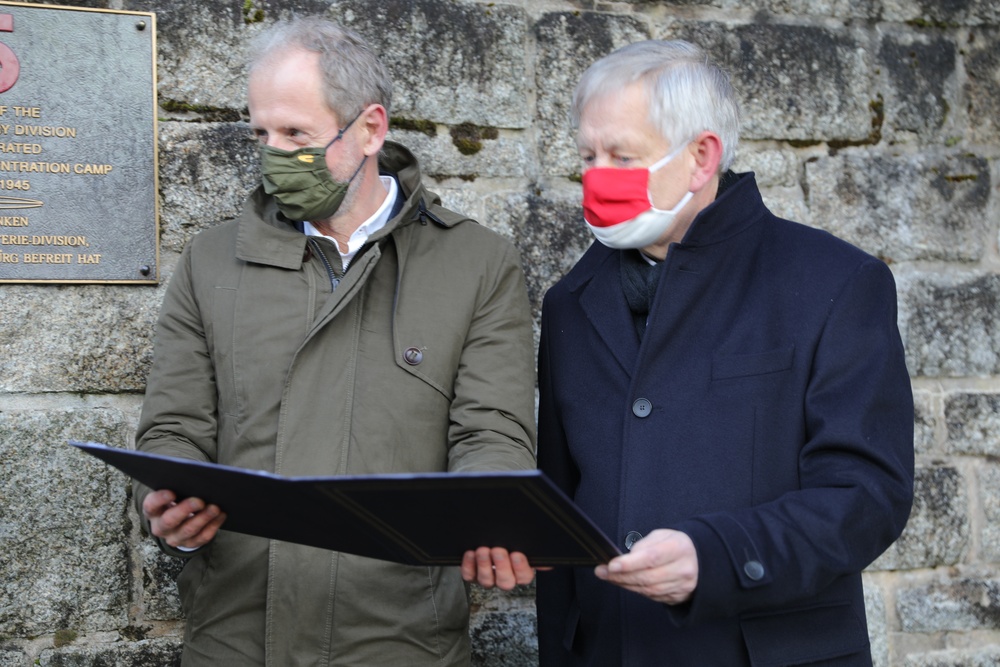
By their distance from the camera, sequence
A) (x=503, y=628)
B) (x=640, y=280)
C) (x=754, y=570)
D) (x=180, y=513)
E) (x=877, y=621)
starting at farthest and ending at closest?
(x=877, y=621) < (x=503, y=628) < (x=640, y=280) < (x=180, y=513) < (x=754, y=570)

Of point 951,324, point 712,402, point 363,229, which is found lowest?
point 951,324

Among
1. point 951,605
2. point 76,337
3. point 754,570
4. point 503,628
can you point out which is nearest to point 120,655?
point 76,337

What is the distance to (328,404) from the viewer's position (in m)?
2.33

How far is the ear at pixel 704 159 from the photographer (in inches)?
92.0

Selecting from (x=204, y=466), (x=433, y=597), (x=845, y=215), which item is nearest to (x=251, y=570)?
(x=433, y=597)

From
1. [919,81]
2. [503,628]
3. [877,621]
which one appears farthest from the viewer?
[919,81]

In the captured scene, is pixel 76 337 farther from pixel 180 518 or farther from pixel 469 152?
pixel 469 152

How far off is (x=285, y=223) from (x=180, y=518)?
741 mm

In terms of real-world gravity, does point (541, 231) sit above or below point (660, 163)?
below

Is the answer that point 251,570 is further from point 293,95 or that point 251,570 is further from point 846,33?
point 846,33

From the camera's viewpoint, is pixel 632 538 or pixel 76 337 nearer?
pixel 632 538

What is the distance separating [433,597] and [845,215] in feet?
6.14

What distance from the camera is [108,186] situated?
2977mm

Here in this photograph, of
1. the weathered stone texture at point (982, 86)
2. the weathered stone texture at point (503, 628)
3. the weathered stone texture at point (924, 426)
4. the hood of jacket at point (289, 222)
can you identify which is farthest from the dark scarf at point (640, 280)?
the weathered stone texture at point (982, 86)
